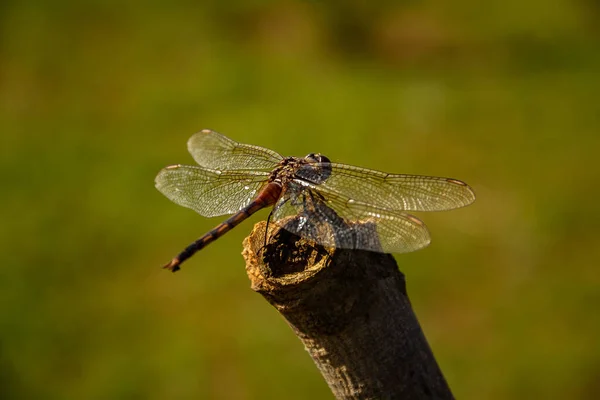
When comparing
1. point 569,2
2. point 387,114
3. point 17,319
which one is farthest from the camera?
point 569,2

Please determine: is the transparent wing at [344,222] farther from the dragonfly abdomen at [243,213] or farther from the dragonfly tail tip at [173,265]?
the dragonfly tail tip at [173,265]

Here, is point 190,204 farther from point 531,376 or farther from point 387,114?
point 387,114

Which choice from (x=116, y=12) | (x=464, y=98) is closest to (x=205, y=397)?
(x=464, y=98)

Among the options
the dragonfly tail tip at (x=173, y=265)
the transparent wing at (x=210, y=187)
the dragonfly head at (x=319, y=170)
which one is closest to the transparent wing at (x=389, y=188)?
the dragonfly head at (x=319, y=170)

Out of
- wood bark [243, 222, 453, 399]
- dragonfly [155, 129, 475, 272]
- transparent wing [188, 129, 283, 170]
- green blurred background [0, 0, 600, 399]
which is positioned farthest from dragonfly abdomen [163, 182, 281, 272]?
green blurred background [0, 0, 600, 399]

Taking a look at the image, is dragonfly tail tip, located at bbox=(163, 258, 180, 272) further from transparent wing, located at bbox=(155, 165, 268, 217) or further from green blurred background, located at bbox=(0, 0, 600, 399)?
green blurred background, located at bbox=(0, 0, 600, 399)

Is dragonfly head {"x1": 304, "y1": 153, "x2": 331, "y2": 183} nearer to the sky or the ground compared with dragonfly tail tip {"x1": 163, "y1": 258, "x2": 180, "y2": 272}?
nearer to the sky

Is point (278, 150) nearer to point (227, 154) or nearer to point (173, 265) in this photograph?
point (227, 154)
